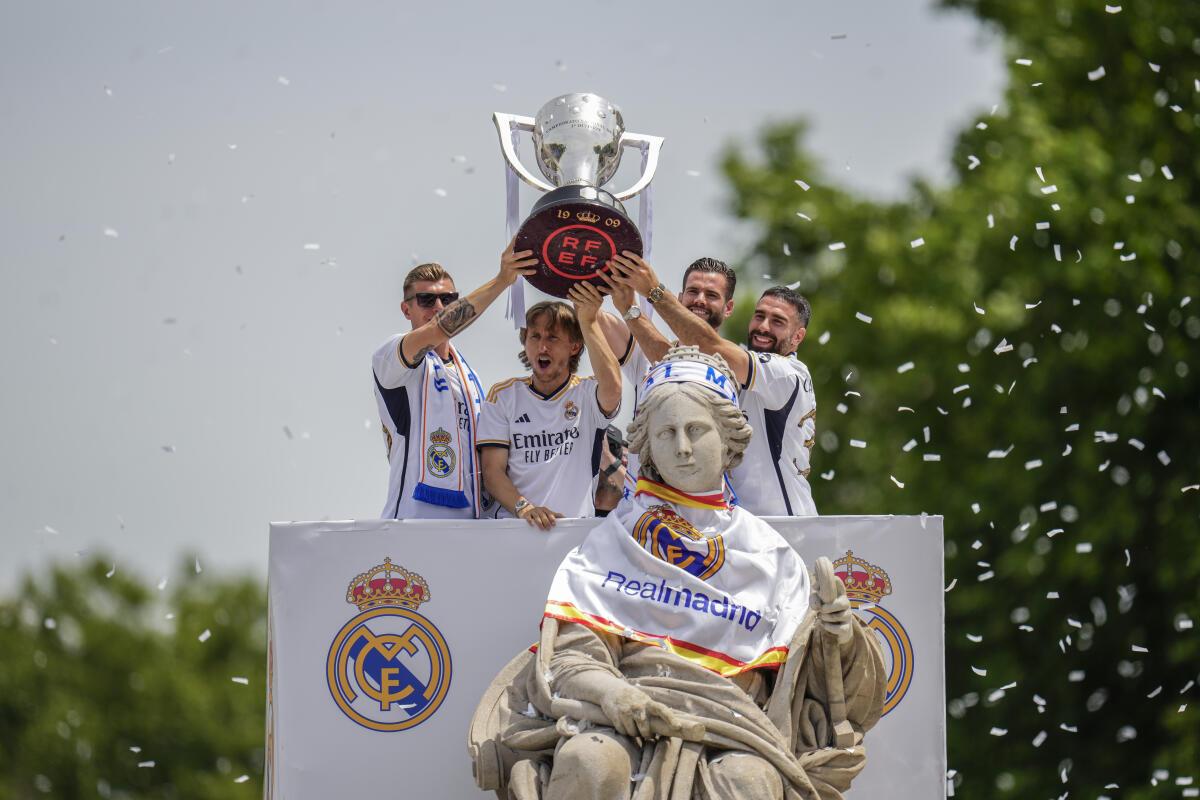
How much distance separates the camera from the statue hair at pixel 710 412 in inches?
329

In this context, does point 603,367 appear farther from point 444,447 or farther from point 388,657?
point 388,657

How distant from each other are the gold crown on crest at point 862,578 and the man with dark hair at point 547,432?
1.16 meters

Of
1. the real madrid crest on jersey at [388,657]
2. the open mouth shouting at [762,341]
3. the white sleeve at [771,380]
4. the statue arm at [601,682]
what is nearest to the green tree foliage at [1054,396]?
the open mouth shouting at [762,341]

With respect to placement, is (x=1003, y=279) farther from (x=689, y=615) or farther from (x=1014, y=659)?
(x=689, y=615)

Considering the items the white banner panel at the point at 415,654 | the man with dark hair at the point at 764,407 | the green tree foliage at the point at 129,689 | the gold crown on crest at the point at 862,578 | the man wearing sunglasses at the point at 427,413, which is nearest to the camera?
the white banner panel at the point at 415,654

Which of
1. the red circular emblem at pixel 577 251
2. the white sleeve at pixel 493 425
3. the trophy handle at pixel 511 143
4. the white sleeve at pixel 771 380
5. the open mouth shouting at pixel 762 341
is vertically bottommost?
the white sleeve at pixel 493 425

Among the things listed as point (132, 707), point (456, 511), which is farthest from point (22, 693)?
point (456, 511)

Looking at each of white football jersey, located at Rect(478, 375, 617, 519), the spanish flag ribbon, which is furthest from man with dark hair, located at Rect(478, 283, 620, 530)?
the spanish flag ribbon

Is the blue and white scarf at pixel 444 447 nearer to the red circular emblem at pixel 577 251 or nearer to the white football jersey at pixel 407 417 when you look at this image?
the white football jersey at pixel 407 417

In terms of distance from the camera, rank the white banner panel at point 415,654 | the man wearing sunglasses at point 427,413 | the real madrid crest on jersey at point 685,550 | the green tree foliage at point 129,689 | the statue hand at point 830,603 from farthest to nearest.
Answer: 1. the green tree foliage at point 129,689
2. the man wearing sunglasses at point 427,413
3. the white banner panel at point 415,654
4. the real madrid crest on jersey at point 685,550
5. the statue hand at point 830,603

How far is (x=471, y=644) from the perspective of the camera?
911 cm

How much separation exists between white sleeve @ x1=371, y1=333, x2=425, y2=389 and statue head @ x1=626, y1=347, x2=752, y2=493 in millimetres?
1498

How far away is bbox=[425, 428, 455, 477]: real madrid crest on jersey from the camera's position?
31.3ft

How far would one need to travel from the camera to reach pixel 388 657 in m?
9.09
